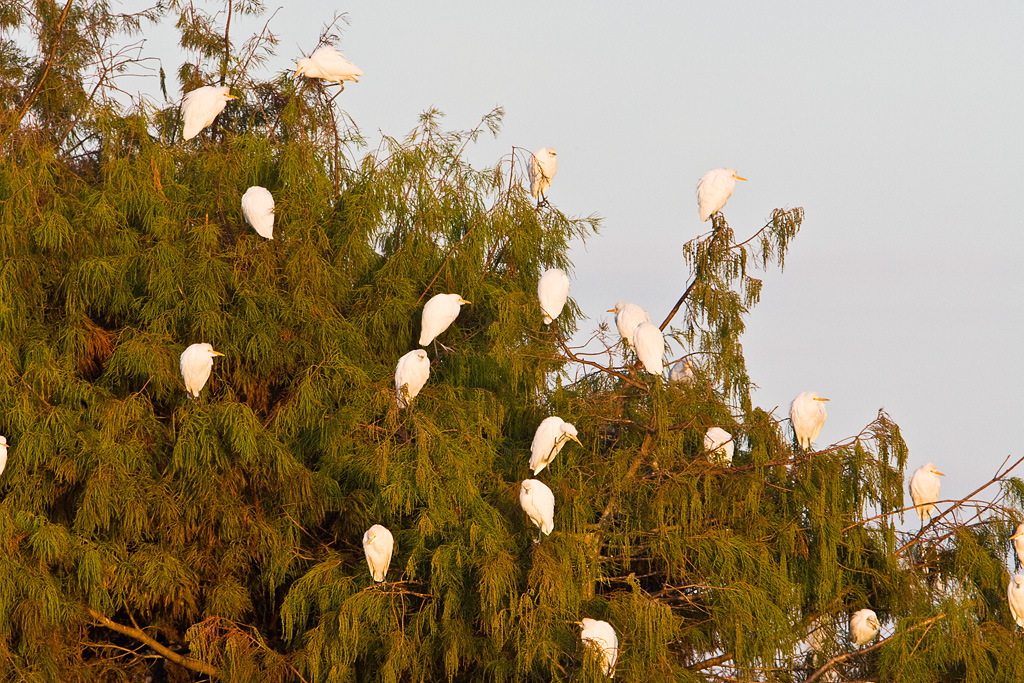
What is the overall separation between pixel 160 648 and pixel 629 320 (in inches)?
77.9

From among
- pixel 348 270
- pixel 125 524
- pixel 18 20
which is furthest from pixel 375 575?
pixel 18 20

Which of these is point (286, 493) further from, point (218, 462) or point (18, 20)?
point (18, 20)

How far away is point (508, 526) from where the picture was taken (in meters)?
4.11

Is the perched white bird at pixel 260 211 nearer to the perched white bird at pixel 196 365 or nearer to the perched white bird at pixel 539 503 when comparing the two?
the perched white bird at pixel 196 365

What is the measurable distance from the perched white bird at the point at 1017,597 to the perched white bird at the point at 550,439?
1598 mm

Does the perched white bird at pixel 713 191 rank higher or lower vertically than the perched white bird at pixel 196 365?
higher

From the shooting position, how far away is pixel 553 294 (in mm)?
4371

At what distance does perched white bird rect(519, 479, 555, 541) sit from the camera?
3861 millimetres

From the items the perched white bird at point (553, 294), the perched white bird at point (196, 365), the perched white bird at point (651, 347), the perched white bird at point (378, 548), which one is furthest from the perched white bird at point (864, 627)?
the perched white bird at point (196, 365)

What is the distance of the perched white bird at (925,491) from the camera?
4539mm

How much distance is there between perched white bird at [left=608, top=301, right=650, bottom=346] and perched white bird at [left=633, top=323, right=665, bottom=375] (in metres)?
0.15

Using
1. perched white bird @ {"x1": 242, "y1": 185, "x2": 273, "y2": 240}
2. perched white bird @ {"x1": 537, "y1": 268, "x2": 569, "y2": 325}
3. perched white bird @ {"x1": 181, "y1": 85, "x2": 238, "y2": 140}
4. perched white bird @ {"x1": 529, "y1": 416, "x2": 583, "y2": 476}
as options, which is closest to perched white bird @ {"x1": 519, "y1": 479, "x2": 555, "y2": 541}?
perched white bird @ {"x1": 529, "y1": 416, "x2": 583, "y2": 476}

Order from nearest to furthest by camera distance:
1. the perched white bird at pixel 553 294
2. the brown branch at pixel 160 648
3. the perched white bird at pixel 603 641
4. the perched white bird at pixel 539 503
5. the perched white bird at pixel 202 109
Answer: the perched white bird at pixel 603 641 < the perched white bird at pixel 539 503 < the brown branch at pixel 160 648 < the perched white bird at pixel 553 294 < the perched white bird at pixel 202 109

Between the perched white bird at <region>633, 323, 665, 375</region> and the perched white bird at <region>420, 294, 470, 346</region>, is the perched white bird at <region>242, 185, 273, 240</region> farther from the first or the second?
the perched white bird at <region>633, 323, 665, 375</region>
